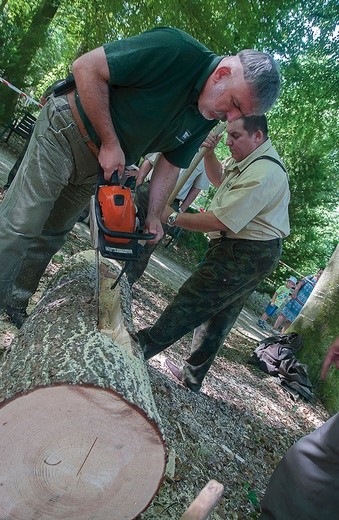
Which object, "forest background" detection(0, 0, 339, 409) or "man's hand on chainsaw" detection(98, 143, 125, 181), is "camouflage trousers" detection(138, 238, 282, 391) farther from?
"forest background" detection(0, 0, 339, 409)

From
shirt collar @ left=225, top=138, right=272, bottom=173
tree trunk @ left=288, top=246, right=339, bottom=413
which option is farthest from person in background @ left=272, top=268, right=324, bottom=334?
shirt collar @ left=225, top=138, right=272, bottom=173

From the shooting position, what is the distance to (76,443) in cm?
142

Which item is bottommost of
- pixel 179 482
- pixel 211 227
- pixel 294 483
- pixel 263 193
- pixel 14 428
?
pixel 179 482

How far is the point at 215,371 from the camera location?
12.7ft

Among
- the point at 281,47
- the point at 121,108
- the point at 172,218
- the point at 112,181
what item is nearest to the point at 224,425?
the point at 172,218

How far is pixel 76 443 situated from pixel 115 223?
3.01ft

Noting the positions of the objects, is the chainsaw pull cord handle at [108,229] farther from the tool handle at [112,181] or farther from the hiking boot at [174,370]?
the hiking boot at [174,370]

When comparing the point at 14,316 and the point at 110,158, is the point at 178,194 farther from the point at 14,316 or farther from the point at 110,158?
the point at 110,158

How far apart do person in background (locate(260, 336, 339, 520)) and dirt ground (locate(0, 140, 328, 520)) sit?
423 mm

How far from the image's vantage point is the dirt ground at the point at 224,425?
221cm

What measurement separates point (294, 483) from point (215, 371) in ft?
6.67

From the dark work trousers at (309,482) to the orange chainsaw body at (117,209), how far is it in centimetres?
120

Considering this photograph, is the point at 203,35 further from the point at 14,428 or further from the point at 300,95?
the point at 14,428

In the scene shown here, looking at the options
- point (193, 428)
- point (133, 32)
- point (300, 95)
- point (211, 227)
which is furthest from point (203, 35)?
point (193, 428)
